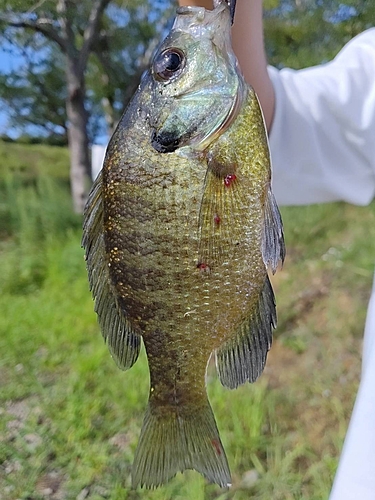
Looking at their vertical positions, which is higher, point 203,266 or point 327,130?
point 327,130

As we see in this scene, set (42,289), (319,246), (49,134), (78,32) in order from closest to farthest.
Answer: (78,32) → (42,289) → (49,134) → (319,246)

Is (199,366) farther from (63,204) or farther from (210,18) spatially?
(63,204)

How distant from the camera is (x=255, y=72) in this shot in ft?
3.27

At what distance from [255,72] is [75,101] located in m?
1.64

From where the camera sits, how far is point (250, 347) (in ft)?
1.89

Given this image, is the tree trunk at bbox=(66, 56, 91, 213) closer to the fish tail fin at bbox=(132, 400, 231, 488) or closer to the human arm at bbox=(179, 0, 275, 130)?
the human arm at bbox=(179, 0, 275, 130)

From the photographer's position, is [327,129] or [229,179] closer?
[229,179]

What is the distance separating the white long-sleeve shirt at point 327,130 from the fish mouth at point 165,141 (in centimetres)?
67

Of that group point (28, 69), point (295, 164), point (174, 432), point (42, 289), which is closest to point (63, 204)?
point (42, 289)

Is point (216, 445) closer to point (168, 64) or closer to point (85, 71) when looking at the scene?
point (168, 64)

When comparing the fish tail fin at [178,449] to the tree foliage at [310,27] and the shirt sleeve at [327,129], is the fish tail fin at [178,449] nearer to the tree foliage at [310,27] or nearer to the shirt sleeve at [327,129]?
the shirt sleeve at [327,129]

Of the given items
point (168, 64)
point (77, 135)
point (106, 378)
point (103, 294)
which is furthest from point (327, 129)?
point (77, 135)

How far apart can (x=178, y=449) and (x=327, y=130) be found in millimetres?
952

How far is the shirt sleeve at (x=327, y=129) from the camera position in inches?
47.0
